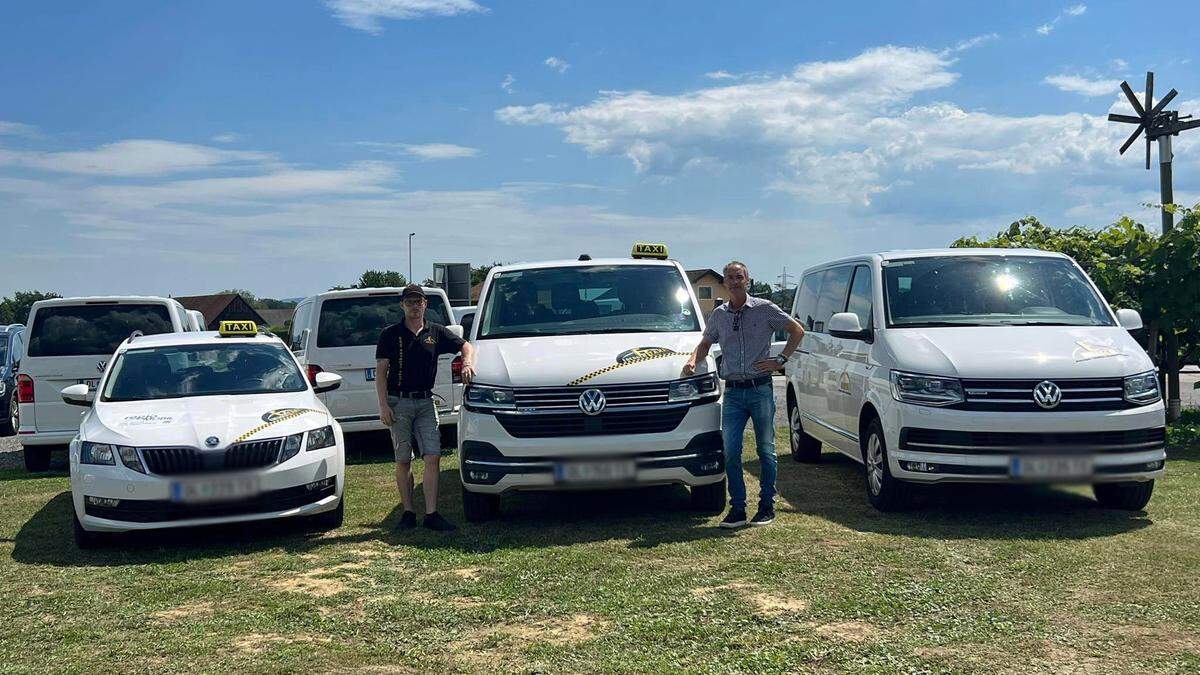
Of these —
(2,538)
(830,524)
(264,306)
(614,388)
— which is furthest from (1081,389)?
(264,306)

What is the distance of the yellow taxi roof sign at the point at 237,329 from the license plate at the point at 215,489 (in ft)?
7.62

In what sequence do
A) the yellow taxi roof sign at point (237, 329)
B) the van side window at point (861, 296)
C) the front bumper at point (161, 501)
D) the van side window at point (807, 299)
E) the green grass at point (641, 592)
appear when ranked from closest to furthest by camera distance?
1. the green grass at point (641, 592)
2. the front bumper at point (161, 501)
3. the van side window at point (861, 296)
4. the yellow taxi roof sign at point (237, 329)
5. the van side window at point (807, 299)

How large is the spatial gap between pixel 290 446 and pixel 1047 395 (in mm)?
5139

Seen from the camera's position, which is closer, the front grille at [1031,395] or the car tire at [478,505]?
the front grille at [1031,395]

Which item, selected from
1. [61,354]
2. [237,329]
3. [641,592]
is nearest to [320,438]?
[237,329]

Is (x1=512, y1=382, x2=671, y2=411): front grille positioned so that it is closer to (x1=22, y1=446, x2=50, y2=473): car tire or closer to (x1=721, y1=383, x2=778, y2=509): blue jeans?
(x1=721, y1=383, x2=778, y2=509): blue jeans

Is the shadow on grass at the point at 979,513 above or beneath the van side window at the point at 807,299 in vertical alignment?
beneath

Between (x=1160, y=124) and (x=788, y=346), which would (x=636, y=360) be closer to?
(x=788, y=346)

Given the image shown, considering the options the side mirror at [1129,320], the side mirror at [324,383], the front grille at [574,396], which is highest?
the side mirror at [1129,320]

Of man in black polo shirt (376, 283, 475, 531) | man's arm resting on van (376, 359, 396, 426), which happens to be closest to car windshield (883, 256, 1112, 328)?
man in black polo shirt (376, 283, 475, 531)

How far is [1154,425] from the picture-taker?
23.5 ft

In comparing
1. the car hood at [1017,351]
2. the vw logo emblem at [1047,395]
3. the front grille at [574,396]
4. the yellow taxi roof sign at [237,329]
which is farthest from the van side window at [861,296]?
the yellow taxi roof sign at [237,329]

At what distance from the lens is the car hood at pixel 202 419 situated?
7016mm

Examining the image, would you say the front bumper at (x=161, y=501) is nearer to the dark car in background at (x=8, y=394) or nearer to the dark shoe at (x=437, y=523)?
the dark shoe at (x=437, y=523)
